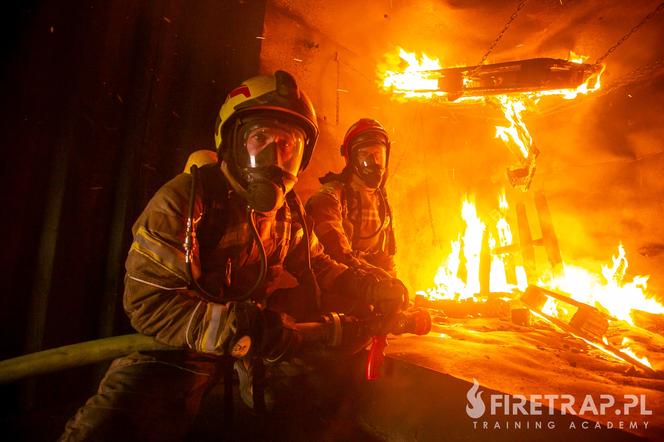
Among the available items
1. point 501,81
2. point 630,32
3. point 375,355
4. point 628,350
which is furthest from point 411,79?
point 375,355

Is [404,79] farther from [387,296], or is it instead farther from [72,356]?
[72,356]

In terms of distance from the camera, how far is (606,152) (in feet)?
28.6

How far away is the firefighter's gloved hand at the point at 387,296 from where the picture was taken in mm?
2777

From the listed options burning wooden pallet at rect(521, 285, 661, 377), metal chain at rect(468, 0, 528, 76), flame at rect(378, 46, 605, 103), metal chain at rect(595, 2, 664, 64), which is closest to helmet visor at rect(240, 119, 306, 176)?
burning wooden pallet at rect(521, 285, 661, 377)

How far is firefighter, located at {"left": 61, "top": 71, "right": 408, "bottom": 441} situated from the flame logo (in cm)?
91

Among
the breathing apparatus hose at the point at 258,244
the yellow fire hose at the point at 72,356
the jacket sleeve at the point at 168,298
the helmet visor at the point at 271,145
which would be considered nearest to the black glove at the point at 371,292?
the breathing apparatus hose at the point at 258,244

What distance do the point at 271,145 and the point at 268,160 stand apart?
5.7 inches

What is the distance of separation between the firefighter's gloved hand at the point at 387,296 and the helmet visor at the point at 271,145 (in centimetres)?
130

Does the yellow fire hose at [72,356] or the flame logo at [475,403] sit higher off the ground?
the yellow fire hose at [72,356]

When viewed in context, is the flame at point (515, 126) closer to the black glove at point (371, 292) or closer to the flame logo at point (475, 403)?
the black glove at point (371, 292)

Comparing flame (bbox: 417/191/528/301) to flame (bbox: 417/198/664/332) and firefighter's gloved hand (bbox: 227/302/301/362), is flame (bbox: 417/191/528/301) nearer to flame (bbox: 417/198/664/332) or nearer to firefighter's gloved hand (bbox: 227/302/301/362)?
flame (bbox: 417/198/664/332)

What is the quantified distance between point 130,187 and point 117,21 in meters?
1.98

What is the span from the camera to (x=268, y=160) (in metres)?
2.61

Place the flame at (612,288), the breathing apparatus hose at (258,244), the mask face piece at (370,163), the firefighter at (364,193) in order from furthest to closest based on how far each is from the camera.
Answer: the flame at (612,288)
the mask face piece at (370,163)
the firefighter at (364,193)
the breathing apparatus hose at (258,244)
